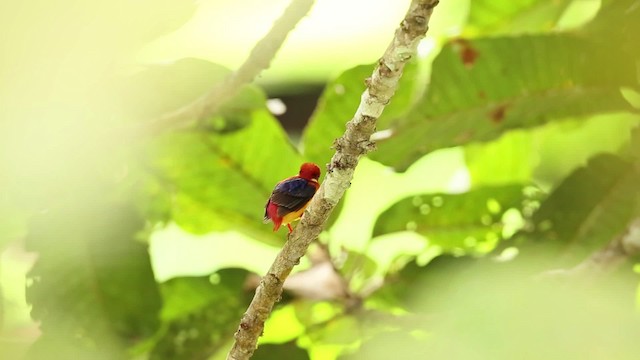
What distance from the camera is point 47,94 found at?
60 cm

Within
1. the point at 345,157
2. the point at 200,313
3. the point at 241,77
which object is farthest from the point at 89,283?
the point at 345,157

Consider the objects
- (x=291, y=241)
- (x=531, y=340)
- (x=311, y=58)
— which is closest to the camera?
(x=291, y=241)

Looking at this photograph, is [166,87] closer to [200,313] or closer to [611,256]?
[200,313]

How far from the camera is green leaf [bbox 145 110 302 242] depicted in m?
0.61

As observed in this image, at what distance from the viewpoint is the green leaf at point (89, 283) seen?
61cm

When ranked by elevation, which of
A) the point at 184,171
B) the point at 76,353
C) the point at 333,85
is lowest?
the point at 76,353

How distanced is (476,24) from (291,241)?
339mm

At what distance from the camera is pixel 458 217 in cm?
64

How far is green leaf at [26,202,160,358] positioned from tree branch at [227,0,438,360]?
161mm

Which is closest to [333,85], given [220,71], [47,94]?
[220,71]

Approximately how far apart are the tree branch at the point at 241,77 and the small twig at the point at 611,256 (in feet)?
0.81

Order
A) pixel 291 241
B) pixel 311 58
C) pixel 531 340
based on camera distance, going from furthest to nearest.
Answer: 1. pixel 311 58
2. pixel 531 340
3. pixel 291 241

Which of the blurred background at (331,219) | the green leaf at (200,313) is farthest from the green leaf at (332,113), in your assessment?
the green leaf at (200,313)

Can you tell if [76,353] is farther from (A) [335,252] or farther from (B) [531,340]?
(B) [531,340]
